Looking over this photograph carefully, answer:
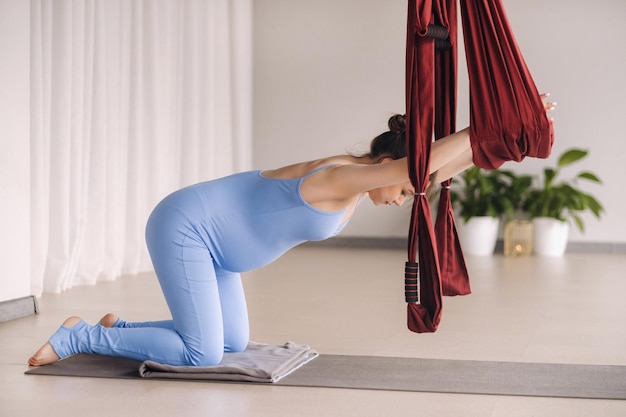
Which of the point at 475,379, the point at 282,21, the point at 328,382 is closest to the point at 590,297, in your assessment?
the point at 475,379

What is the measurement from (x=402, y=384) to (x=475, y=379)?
27 centimetres

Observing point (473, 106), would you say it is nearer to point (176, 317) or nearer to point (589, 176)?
point (176, 317)

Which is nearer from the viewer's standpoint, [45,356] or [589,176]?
[45,356]

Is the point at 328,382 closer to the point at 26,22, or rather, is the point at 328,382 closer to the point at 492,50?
the point at 492,50

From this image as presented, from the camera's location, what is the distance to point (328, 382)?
2.91 meters

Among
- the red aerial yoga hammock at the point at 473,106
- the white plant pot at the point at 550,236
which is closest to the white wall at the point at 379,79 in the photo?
the white plant pot at the point at 550,236

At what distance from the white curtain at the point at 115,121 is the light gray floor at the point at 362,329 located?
12.7 inches

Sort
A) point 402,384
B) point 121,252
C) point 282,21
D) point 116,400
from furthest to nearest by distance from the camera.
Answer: point 282,21 → point 121,252 → point 402,384 → point 116,400

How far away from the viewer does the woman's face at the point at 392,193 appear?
2830mm

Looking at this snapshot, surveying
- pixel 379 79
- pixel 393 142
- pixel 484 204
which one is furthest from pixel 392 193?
pixel 379 79

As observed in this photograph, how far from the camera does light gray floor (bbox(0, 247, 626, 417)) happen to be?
2.62 metres

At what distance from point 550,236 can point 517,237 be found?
0.28 m

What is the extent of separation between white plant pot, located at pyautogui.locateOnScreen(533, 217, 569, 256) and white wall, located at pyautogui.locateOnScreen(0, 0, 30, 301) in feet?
15.3

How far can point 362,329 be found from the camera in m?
3.99
